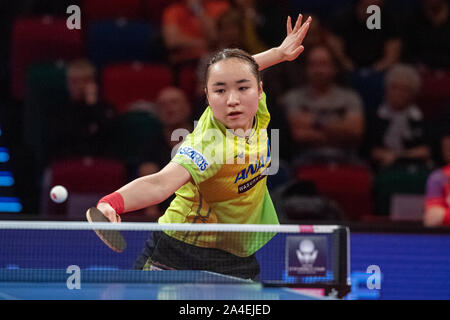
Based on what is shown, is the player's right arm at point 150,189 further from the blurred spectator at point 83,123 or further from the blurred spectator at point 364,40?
the blurred spectator at point 364,40

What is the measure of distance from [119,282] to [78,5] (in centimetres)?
568

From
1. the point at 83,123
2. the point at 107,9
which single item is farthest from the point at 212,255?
the point at 107,9

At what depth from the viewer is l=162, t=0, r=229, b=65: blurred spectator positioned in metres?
8.04

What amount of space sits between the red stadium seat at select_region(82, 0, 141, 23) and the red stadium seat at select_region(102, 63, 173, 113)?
971 millimetres

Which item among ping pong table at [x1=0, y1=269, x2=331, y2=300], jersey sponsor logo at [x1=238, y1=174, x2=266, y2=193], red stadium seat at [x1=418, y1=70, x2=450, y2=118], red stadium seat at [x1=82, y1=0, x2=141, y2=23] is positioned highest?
red stadium seat at [x1=82, y1=0, x2=141, y2=23]

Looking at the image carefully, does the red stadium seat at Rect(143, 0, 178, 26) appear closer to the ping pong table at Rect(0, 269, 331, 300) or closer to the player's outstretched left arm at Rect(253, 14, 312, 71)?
the player's outstretched left arm at Rect(253, 14, 312, 71)

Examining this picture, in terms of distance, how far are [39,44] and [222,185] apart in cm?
493

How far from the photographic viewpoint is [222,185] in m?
3.62

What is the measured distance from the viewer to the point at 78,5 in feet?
28.0

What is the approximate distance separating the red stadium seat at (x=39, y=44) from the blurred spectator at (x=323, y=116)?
227 centimetres

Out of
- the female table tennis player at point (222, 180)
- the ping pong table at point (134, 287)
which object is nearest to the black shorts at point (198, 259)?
the female table tennis player at point (222, 180)

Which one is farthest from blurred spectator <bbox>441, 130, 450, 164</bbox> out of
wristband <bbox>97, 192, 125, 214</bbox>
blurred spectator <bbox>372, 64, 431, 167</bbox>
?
wristband <bbox>97, 192, 125, 214</bbox>

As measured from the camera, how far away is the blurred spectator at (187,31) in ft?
26.4

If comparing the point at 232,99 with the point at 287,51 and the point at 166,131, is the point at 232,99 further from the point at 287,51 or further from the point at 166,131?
the point at 166,131
